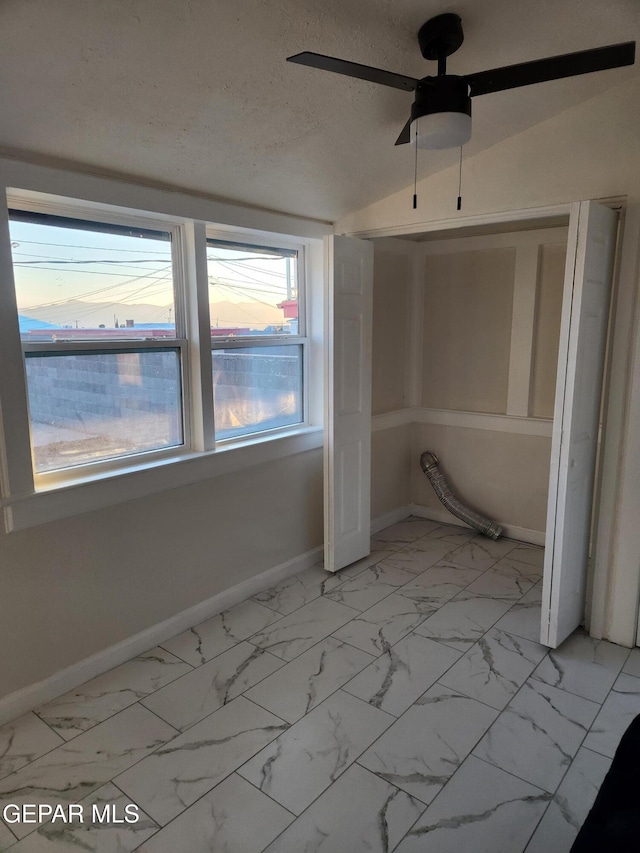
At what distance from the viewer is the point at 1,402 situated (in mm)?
2254

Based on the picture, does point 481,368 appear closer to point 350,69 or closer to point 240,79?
point 240,79

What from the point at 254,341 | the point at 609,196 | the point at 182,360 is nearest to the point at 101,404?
the point at 182,360

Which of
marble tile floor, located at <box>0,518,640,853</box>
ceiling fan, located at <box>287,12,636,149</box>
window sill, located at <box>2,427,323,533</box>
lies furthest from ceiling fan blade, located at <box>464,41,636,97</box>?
marble tile floor, located at <box>0,518,640,853</box>

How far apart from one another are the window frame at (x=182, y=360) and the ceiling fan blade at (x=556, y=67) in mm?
1565

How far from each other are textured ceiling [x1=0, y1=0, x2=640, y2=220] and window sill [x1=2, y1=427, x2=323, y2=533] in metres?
1.37

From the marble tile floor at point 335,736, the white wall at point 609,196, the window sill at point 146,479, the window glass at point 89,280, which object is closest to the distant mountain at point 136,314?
the window glass at point 89,280

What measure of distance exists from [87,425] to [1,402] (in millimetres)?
453

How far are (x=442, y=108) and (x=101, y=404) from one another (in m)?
1.91

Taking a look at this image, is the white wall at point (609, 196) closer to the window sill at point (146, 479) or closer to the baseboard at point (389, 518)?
the window sill at point (146, 479)

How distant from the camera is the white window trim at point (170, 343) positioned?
228 cm

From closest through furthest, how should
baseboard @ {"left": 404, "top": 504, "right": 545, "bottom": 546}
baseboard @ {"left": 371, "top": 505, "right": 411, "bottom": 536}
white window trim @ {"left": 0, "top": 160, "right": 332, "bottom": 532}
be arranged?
white window trim @ {"left": 0, "top": 160, "right": 332, "bottom": 532}
baseboard @ {"left": 404, "top": 504, "right": 545, "bottom": 546}
baseboard @ {"left": 371, "top": 505, "right": 411, "bottom": 536}

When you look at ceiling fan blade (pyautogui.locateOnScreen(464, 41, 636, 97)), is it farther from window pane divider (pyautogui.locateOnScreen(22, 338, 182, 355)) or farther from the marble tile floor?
the marble tile floor

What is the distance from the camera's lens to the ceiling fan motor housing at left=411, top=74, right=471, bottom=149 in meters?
1.92

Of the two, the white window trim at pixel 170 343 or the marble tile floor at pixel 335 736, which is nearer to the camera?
the marble tile floor at pixel 335 736
